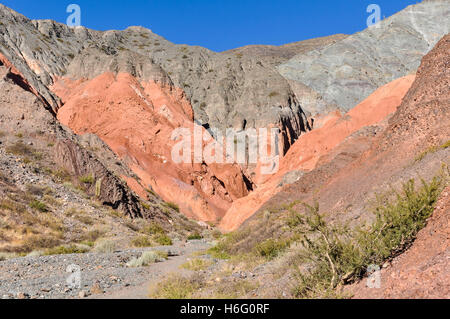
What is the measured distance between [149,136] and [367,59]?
6516cm

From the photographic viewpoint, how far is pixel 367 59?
9156 cm

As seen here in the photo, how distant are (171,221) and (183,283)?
25.6 meters

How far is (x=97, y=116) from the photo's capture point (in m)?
51.2

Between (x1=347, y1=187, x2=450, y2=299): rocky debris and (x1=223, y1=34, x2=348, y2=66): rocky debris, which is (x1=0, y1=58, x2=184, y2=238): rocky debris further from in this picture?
(x1=223, y1=34, x2=348, y2=66): rocky debris

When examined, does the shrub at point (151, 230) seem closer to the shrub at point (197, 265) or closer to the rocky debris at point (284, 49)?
the shrub at point (197, 265)

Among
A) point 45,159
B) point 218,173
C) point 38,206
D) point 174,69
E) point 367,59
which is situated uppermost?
point 174,69

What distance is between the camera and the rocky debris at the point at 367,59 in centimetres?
8394

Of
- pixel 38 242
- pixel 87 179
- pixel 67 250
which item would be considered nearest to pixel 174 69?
pixel 87 179

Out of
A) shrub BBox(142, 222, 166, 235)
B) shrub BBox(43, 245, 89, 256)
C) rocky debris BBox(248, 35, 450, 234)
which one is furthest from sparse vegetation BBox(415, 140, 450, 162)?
shrub BBox(142, 222, 166, 235)

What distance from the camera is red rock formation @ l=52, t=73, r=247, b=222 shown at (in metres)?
45.1

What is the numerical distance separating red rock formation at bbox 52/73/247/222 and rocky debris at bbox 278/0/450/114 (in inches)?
1521

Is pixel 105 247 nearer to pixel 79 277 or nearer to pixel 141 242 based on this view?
pixel 141 242

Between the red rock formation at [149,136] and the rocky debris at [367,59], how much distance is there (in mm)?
38623
